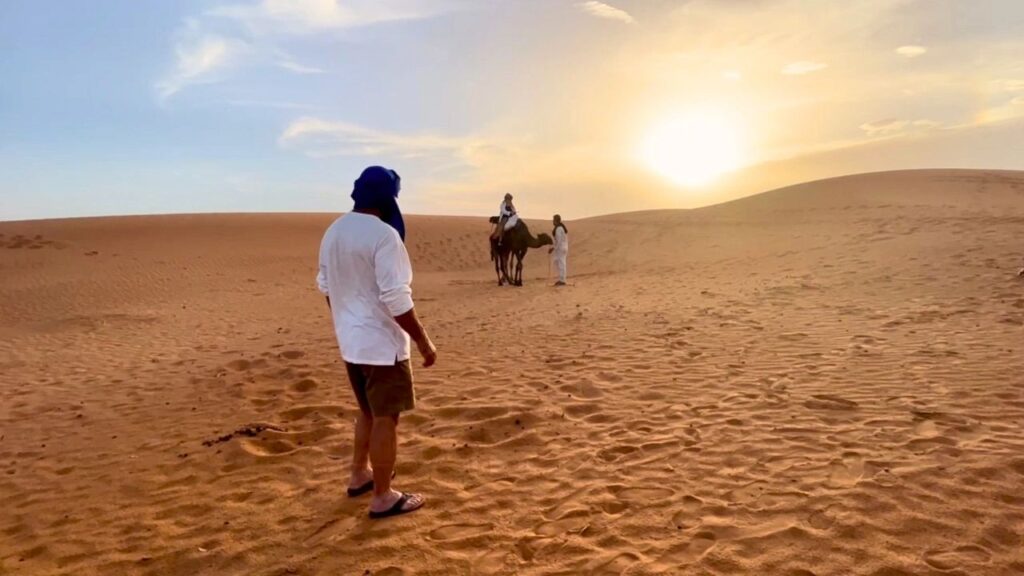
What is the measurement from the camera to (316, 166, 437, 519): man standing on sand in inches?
143

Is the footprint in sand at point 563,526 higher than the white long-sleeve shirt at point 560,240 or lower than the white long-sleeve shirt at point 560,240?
lower

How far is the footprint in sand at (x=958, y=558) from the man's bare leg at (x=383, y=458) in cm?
282

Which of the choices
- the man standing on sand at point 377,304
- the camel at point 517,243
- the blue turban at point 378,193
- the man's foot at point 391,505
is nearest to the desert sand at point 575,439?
the man's foot at point 391,505

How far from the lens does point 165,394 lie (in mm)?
7375

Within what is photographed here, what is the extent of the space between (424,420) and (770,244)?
19.8 metres

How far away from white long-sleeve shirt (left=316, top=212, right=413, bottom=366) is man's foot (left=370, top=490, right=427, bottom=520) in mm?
893

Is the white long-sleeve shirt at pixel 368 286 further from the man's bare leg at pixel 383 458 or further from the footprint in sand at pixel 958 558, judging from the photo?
the footprint in sand at pixel 958 558

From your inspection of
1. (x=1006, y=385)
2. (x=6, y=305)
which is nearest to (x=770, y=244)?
(x=1006, y=385)

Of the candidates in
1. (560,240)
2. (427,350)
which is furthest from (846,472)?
(560,240)

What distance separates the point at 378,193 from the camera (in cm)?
375

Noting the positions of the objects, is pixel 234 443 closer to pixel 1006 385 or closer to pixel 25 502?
pixel 25 502

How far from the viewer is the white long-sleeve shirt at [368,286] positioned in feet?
11.9

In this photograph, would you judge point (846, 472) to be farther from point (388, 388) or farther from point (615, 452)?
point (388, 388)

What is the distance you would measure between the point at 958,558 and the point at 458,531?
257 centimetres
